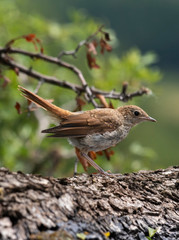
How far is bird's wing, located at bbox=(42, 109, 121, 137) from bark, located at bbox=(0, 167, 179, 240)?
0.81 m

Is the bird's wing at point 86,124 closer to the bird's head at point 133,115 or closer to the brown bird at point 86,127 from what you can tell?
the brown bird at point 86,127

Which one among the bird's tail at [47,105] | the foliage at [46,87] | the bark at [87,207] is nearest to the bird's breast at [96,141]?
the bird's tail at [47,105]

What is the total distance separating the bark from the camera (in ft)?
7.39

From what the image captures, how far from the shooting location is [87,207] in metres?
2.56

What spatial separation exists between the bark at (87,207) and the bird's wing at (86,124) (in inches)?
31.9

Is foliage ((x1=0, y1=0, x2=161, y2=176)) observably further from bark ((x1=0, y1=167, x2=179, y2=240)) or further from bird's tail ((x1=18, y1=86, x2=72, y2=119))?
bark ((x1=0, y1=167, x2=179, y2=240))

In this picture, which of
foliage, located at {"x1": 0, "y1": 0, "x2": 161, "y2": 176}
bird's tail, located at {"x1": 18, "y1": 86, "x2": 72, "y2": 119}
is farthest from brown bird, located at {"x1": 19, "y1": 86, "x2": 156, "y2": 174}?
foliage, located at {"x1": 0, "y1": 0, "x2": 161, "y2": 176}

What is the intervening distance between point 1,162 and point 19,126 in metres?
1.00

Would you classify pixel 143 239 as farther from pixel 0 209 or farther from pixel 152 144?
pixel 152 144

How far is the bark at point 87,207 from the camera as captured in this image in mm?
2252

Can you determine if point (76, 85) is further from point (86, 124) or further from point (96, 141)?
point (96, 141)

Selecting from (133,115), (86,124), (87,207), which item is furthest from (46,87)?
(87,207)

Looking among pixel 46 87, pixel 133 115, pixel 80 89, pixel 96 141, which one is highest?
pixel 46 87

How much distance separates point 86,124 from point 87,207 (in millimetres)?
1426
